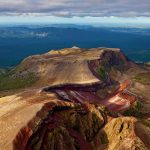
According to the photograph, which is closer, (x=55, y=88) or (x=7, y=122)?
(x=7, y=122)

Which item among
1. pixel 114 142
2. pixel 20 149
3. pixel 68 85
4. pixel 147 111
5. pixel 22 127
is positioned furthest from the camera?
pixel 68 85

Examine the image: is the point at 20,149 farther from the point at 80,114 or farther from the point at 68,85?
the point at 68,85

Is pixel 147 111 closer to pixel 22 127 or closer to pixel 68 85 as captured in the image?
pixel 68 85

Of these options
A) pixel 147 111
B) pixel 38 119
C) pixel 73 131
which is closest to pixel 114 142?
pixel 73 131

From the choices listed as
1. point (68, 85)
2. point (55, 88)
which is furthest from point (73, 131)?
point (68, 85)

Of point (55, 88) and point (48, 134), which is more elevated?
point (48, 134)

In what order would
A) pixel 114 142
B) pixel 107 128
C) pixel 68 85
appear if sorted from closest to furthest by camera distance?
pixel 114 142 < pixel 107 128 < pixel 68 85
